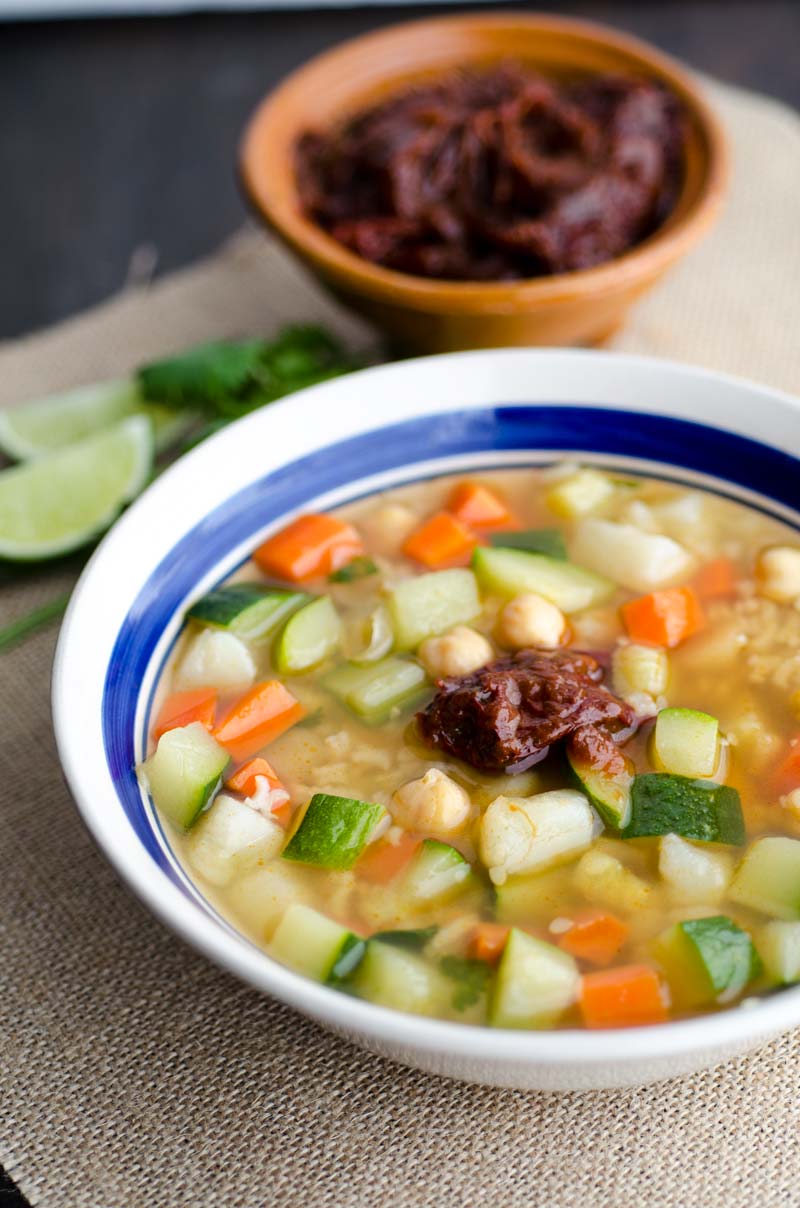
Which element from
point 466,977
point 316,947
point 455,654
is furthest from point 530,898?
point 455,654

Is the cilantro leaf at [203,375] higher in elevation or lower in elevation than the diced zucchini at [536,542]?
lower

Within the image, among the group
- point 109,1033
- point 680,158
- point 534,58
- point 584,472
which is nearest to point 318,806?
point 109,1033

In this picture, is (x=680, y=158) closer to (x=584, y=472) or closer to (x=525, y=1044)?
(x=584, y=472)

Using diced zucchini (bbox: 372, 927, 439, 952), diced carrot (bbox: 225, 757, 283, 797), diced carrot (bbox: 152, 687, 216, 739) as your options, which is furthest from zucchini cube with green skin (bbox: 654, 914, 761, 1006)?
diced carrot (bbox: 152, 687, 216, 739)

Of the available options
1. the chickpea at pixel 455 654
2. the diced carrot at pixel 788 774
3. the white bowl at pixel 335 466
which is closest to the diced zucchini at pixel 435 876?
the white bowl at pixel 335 466

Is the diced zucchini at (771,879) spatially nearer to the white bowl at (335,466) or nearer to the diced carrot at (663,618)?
the white bowl at (335,466)

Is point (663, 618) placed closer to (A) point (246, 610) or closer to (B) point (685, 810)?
(B) point (685, 810)
